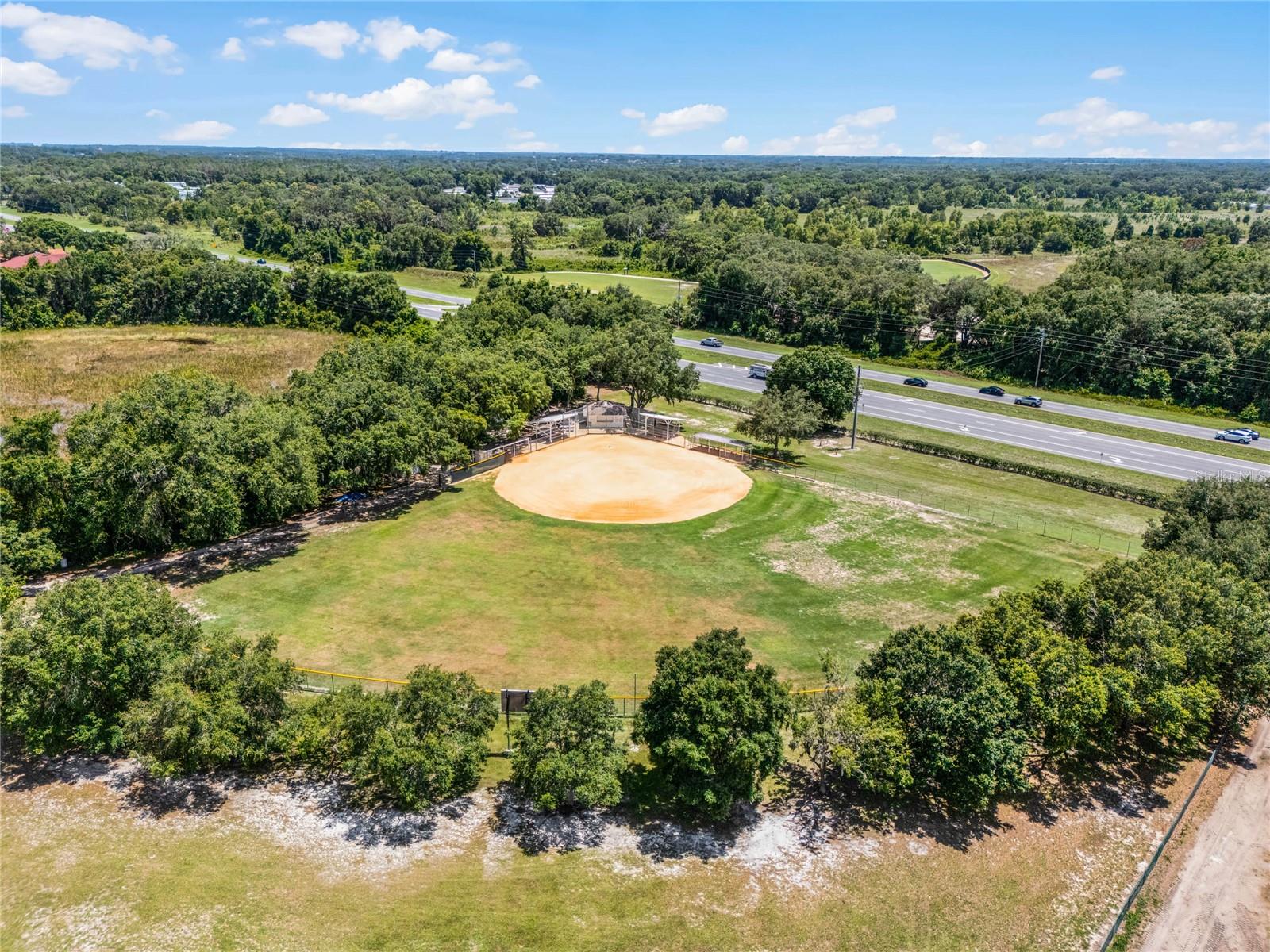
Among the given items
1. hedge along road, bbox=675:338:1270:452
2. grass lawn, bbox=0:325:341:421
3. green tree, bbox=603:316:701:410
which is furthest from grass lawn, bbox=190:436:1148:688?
grass lawn, bbox=0:325:341:421

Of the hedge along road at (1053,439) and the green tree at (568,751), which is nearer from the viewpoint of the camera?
the green tree at (568,751)

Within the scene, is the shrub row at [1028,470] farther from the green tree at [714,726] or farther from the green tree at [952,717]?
the green tree at [714,726]

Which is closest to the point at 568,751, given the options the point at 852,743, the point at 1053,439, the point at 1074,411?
the point at 852,743

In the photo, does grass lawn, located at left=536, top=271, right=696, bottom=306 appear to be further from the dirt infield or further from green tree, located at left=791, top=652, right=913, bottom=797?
green tree, located at left=791, top=652, right=913, bottom=797

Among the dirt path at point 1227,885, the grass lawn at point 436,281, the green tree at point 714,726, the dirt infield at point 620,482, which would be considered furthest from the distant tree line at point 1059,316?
the green tree at point 714,726

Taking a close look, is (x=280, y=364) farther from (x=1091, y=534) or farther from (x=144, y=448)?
(x=1091, y=534)

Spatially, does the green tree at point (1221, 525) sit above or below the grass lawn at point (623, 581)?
above
